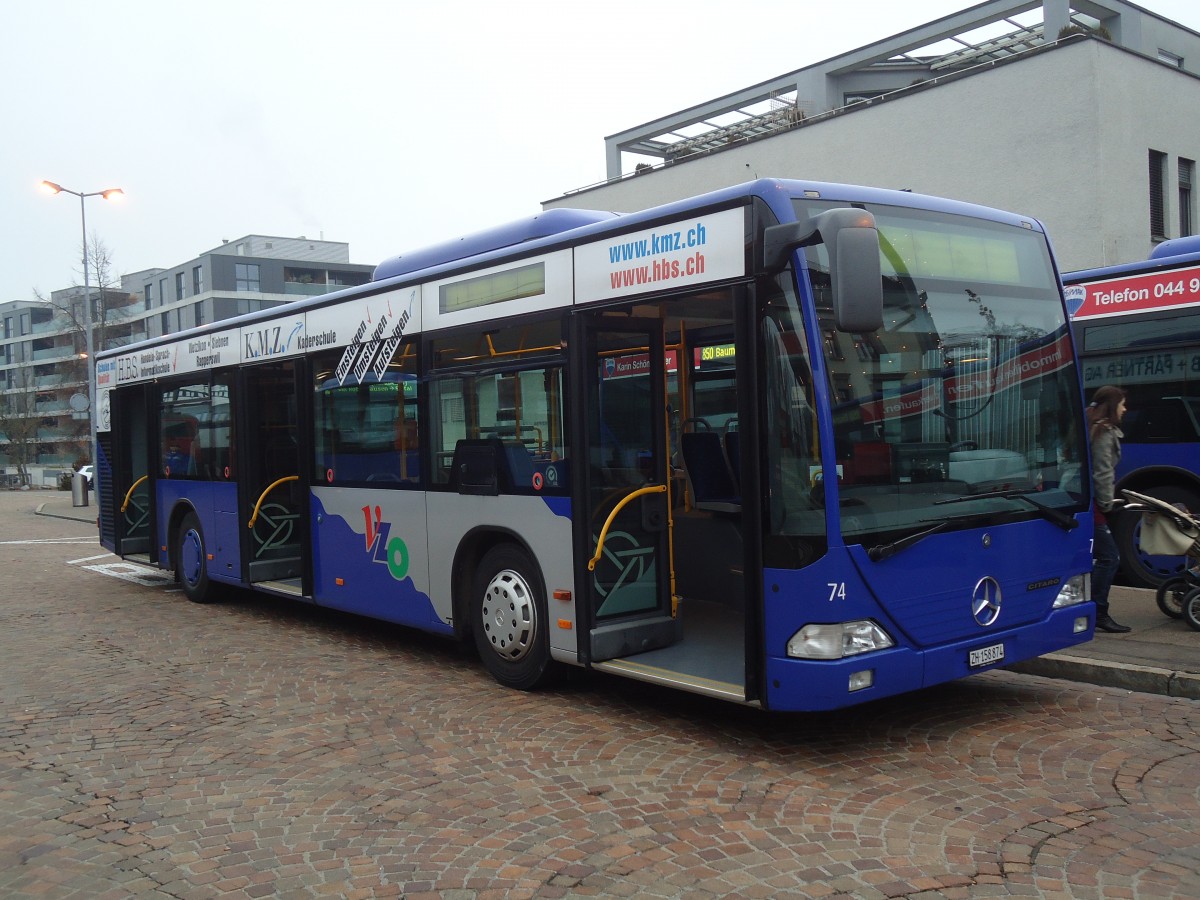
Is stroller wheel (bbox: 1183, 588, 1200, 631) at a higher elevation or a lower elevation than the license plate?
lower

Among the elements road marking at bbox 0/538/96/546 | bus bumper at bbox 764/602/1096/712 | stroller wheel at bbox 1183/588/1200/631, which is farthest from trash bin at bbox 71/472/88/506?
bus bumper at bbox 764/602/1096/712

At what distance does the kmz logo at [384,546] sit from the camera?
8.55 meters

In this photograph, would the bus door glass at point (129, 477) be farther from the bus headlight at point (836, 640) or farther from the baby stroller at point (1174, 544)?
the baby stroller at point (1174, 544)

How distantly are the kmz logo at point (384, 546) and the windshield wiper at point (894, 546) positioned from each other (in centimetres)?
425

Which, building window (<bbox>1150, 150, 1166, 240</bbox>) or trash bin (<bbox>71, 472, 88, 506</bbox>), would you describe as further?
trash bin (<bbox>71, 472, 88, 506</bbox>)

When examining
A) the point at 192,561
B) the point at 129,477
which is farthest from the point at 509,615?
the point at 129,477

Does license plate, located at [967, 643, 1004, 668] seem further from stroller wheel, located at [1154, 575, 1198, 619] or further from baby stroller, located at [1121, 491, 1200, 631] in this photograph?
stroller wheel, located at [1154, 575, 1198, 619]

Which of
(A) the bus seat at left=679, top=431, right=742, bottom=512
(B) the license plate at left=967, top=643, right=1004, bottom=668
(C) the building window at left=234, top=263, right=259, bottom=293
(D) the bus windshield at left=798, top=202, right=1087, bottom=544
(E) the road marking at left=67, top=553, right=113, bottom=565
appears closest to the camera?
(D) the bus windshield at left=798, top=202, right=1087, bottom=544

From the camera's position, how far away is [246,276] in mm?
84688

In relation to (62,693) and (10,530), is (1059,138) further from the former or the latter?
(10,530)

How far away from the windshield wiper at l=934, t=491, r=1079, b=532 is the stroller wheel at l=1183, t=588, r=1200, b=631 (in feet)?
8.36

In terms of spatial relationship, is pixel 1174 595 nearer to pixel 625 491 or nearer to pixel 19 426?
pixel 625 491

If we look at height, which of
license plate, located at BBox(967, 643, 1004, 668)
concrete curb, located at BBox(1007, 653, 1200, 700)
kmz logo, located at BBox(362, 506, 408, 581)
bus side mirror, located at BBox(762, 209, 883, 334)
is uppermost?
bus side mirror, located at BBox(762, 209, 883, 334)

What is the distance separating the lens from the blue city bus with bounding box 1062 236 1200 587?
33.1 feet
